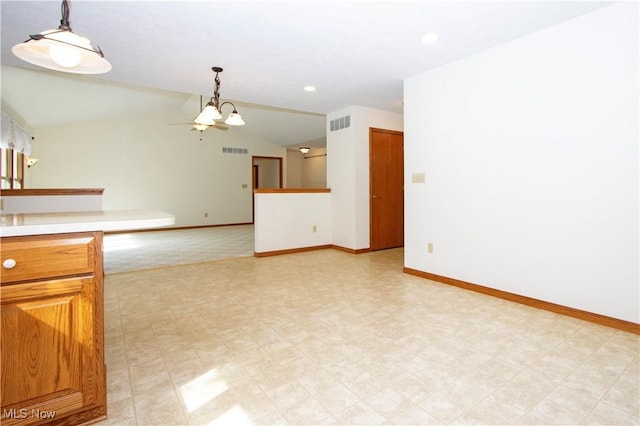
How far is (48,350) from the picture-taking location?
128cm

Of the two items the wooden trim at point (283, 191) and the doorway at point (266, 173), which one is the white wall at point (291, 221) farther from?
the doorway at point (266, 173)

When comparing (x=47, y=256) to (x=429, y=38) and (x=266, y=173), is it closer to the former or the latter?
(x=429, y=38)

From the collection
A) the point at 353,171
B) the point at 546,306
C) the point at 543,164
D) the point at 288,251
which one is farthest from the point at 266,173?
the point at 546,306

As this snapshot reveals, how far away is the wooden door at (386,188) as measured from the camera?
524cm

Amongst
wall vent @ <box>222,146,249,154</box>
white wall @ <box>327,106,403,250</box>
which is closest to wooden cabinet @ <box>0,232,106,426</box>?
white wall @ <box>327,106,403,250</box>

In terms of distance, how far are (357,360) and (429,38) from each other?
263 cm

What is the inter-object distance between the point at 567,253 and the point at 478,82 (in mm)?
1734

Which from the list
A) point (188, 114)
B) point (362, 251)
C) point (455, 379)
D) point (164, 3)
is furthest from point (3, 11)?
point (188, 114)

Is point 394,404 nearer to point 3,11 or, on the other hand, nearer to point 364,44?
point 364,44

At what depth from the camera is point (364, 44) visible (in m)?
2.88

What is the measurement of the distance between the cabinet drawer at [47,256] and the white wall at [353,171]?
4.06 m

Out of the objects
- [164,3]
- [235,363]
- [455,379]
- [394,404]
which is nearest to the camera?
[394,404]

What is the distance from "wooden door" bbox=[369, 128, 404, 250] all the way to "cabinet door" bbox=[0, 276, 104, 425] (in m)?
4.31

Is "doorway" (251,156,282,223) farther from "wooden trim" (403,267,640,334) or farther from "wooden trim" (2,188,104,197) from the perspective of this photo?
"wooden trim" (403,267,640,334)
